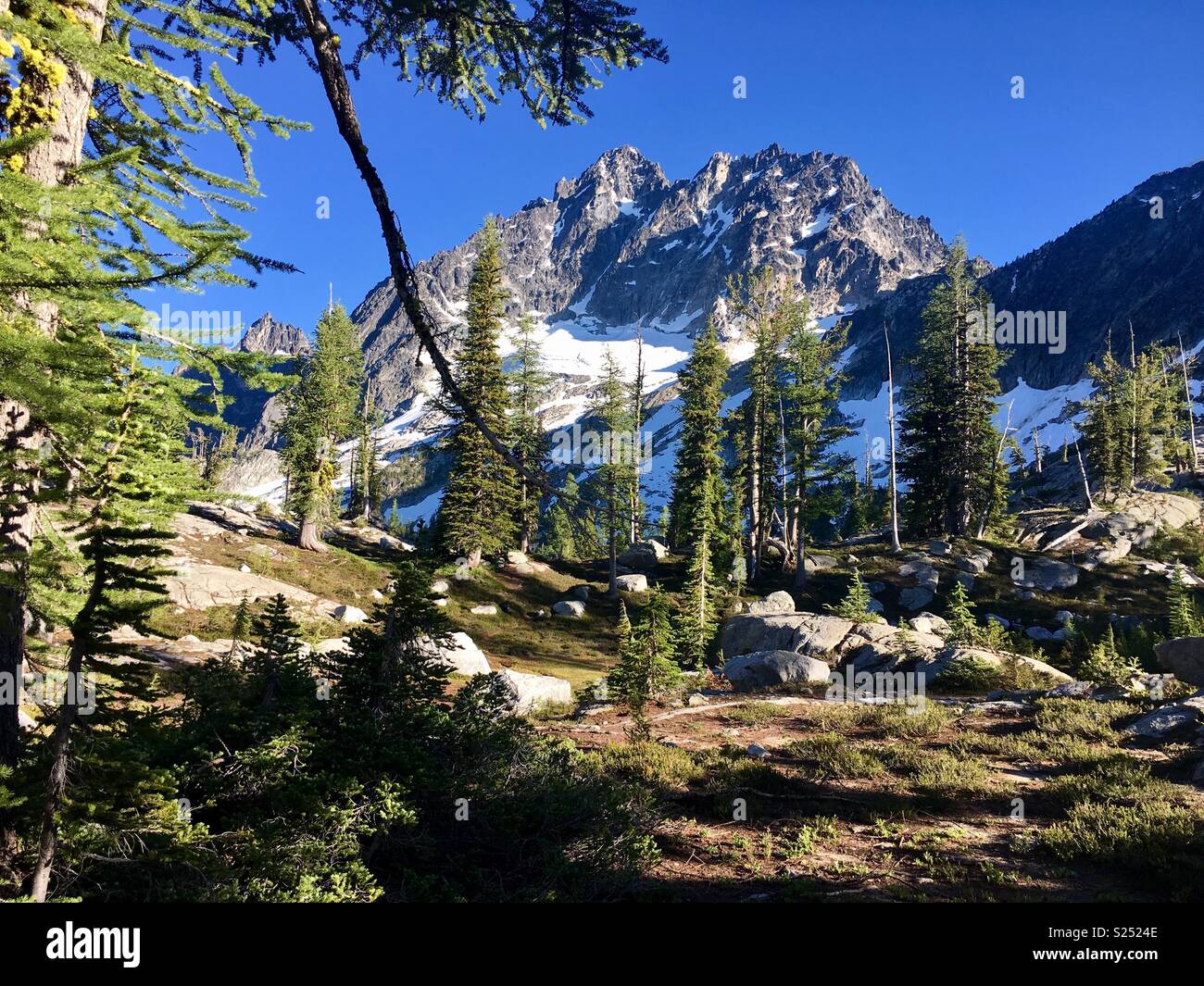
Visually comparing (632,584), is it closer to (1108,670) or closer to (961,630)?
(961,630)

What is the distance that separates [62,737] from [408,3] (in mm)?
5415

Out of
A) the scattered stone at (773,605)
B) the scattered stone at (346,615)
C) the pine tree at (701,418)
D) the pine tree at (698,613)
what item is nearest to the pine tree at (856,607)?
the scattered stone at (773,605)

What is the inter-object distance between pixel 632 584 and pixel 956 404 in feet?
74.3

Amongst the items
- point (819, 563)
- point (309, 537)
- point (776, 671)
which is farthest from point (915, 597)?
point (309, 537)

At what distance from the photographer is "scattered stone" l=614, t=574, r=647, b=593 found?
3669 cm

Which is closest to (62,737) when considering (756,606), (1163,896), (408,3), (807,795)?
(408,3)

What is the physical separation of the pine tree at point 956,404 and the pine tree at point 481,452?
25.9m

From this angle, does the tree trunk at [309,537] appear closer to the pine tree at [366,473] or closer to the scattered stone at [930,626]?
the pine tree at [366,473]

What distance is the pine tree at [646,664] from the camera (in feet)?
44.7

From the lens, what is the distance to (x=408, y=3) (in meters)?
4.47

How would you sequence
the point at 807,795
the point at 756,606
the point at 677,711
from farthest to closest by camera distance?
the point at 756,606 → the point at 677,711 → the point at 807,795

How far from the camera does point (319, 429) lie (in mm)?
34031

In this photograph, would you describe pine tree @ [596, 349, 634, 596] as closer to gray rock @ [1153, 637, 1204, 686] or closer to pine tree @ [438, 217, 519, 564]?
pine tree @ [438, 217, 519, 564]
